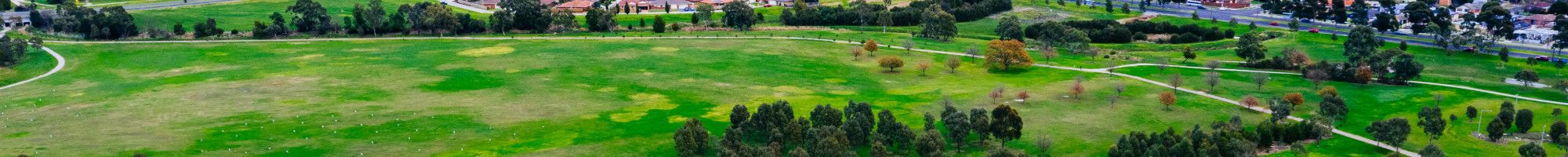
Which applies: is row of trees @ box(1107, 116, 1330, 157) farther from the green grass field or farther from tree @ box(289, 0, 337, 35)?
tree @ box(289, 0, 337, 35)

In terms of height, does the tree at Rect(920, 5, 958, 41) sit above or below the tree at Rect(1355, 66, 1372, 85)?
above

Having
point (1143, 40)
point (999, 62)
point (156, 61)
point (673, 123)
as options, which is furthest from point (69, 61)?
point (1143, 40)

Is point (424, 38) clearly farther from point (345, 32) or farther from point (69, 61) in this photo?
point (69, 61)

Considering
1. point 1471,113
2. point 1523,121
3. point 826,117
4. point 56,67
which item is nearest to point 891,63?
point 826,117

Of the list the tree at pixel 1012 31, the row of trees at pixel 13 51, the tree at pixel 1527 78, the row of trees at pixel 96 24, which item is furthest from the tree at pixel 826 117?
the row of trees at pixel 96 24

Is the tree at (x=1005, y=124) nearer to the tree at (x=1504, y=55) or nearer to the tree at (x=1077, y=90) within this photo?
the tree at (x=1077, y=90)

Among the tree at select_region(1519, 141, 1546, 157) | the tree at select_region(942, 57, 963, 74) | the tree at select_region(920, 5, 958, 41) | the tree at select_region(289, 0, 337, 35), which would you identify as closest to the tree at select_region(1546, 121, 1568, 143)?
the tree at select_region(1519, 141, 1546, 157)

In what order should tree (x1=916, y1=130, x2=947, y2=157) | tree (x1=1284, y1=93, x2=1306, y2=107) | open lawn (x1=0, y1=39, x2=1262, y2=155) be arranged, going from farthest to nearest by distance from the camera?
1. tree (x1=1284, y1=93, x2=1306, y2=107)
2. open lawn (x1=0, y1=39, x2=1262, y2=155)
3. tree (x1=916, y1=130, x2=947, y2=157)
